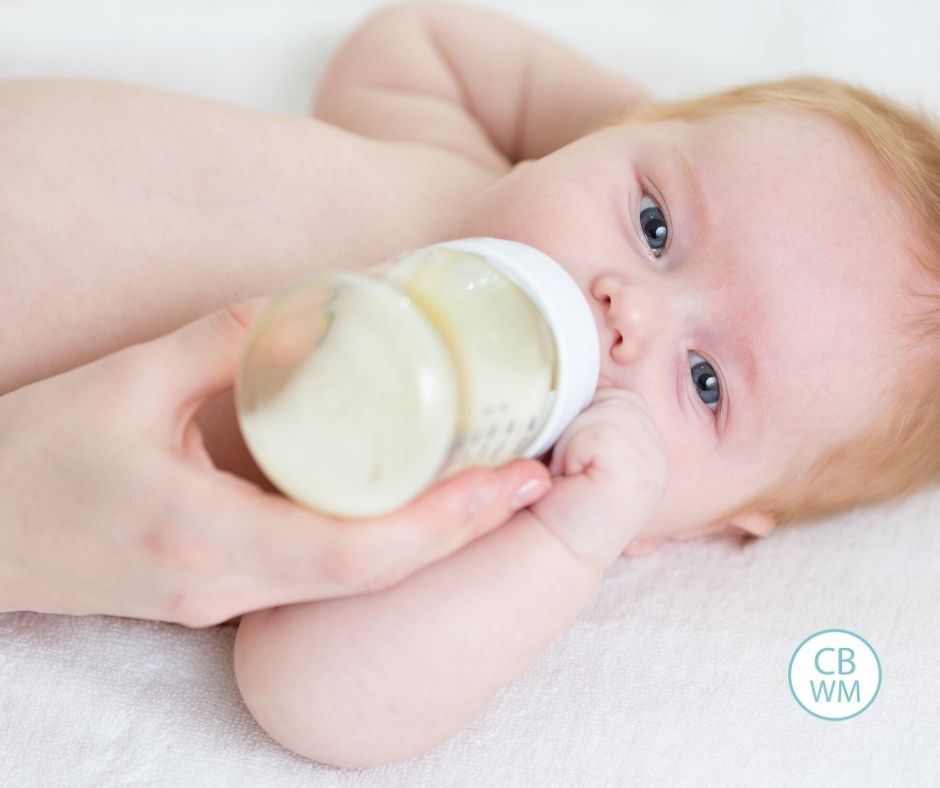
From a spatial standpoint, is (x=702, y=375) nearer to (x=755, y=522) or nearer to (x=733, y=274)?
(x=733, y=274)

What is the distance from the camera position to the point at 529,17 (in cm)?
226

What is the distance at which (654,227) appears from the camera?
1.31 meters

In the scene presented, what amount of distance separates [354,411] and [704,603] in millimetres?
732

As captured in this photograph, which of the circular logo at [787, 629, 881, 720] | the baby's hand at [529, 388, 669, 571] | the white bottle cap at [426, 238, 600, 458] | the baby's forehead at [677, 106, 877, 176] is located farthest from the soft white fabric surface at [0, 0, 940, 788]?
the baby's forehead at [677, 106, 877, 176]

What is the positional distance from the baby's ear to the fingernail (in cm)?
51

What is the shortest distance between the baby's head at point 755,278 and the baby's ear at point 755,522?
0.03 meters

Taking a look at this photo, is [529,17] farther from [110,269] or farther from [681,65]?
[110,269]

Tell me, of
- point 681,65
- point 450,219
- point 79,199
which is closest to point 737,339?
point 450,219

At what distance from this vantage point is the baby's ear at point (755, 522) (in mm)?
1460

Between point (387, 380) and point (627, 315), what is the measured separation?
0.42 metres

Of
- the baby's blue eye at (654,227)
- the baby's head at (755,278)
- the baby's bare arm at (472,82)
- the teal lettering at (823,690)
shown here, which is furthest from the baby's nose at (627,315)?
the baby's bare arm at (472,82)

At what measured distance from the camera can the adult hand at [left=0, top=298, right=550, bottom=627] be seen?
943 millimetres

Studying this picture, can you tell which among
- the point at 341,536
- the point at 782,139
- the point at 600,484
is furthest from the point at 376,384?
the point at 782,139

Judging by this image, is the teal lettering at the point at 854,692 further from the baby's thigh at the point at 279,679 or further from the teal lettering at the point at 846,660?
the baby's thigh at the point at 279,679
